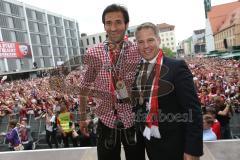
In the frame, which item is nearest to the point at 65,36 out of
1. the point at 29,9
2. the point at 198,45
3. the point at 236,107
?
the point at 29,9

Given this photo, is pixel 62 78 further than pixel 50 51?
No

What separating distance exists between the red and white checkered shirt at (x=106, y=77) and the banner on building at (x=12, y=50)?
46.1 meters

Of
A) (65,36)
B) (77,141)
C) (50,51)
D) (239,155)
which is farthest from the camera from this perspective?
(65,36)

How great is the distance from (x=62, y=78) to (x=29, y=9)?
78.1 metres

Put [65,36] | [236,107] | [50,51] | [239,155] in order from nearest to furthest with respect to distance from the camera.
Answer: [239,155] < [236,107] < [50,51] < [65,36]

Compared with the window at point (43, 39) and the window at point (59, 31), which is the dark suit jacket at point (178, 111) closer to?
the window at point (43, 39)

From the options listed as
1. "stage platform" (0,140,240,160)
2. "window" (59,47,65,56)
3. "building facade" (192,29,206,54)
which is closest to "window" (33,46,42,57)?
"window" (59,47,65,56)

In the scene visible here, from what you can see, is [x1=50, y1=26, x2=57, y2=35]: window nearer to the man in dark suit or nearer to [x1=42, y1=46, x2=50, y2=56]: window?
[x1=42, y1=46, x2=50, y2=56]: window

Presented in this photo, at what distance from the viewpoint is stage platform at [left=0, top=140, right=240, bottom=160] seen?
10.1 feet

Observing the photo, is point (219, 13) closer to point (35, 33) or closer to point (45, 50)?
point (45, 50)

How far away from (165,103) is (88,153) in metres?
1.74

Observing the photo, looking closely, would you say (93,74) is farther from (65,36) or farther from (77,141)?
(65,36)

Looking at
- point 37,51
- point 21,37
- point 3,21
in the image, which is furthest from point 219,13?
point 3,21

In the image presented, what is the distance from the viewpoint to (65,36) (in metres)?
93.5
